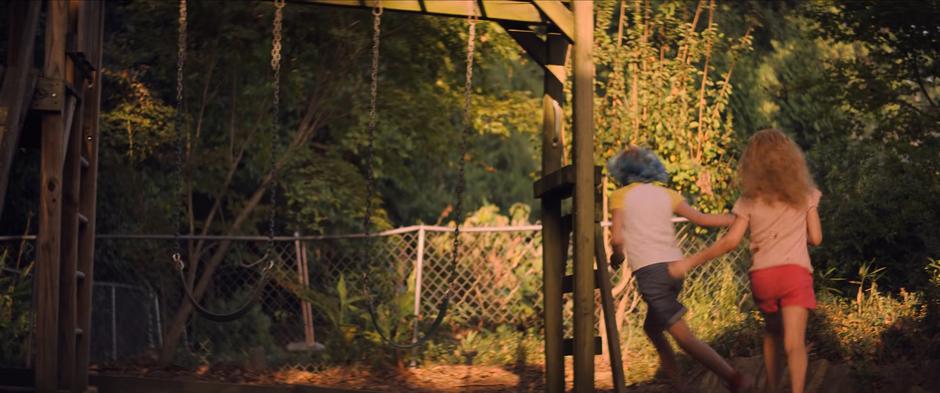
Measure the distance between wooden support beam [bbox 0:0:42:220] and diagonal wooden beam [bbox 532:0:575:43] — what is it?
3.28 meters

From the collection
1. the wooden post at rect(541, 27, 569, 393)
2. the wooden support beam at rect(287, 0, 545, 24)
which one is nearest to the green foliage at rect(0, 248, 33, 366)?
the wooden support beam at rect(287, 0, 545, 24)

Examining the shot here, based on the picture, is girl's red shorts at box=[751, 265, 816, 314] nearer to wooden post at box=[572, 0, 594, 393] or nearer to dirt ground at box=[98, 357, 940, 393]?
wooden post at box=[572, 0, 594, 393]

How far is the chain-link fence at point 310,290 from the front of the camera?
→ 12.5 metres

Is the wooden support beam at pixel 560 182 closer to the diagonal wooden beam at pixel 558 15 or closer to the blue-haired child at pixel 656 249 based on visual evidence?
the blue-haired child at pixel 656 249

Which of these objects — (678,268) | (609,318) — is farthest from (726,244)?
(609,318)

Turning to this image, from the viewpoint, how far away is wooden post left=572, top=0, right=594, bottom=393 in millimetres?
7535

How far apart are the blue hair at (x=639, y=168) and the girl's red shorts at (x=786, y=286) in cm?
84

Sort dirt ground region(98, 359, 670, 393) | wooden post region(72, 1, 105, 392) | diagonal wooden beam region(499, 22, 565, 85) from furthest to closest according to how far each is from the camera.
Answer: dirt ground region(98, 359, 670, 393), wooden post region(72, 1, 105, 392), diagonal wooden beam region(499, 22, 565, 85)

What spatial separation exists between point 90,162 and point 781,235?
18.0 ft

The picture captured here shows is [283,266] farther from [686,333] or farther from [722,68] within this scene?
[686,333]

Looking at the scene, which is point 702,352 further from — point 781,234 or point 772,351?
point 781,234

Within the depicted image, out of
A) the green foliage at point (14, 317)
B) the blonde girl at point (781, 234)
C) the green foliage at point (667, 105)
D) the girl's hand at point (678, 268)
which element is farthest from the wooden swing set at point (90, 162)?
the green foliage at point (667, 105)

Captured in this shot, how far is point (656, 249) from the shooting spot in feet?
22.8

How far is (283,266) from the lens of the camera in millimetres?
14844
